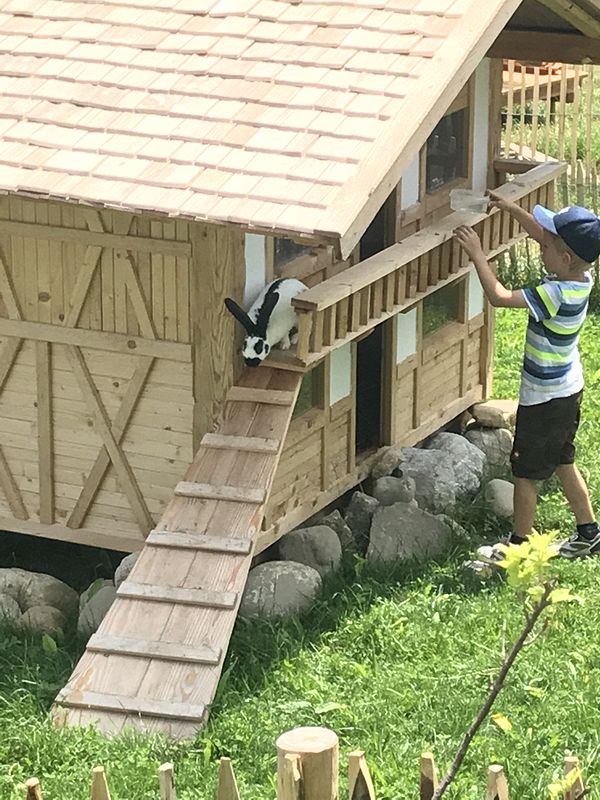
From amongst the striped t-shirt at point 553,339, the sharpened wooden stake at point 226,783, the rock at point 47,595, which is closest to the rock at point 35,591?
the rock at point 47,595

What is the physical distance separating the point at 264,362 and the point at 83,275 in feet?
3.89

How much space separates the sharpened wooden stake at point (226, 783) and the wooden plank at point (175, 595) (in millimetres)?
2702

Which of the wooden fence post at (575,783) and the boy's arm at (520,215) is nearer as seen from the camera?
the wooden fence post at (575,783)

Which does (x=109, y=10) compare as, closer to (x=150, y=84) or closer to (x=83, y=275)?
(x=150, y=84)

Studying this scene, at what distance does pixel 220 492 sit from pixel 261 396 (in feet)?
2.13

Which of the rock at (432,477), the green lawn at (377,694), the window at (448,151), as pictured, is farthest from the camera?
the window at (448,151)

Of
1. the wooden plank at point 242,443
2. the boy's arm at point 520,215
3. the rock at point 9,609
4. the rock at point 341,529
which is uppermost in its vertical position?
the boy's arm at point 520,215

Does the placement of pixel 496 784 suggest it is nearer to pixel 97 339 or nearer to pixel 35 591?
pixel 35 591

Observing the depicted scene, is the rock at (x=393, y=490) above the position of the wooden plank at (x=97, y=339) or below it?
below

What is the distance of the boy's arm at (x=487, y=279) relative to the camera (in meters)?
8.72

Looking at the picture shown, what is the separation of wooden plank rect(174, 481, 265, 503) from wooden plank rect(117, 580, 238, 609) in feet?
1.97

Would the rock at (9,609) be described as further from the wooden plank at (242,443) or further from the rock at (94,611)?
the wooden plank at (242,443)

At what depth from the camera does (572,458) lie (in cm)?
934

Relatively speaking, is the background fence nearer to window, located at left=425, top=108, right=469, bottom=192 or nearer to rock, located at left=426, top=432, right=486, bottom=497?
rock, located at left=426, top=432, right=486, bottom=497
